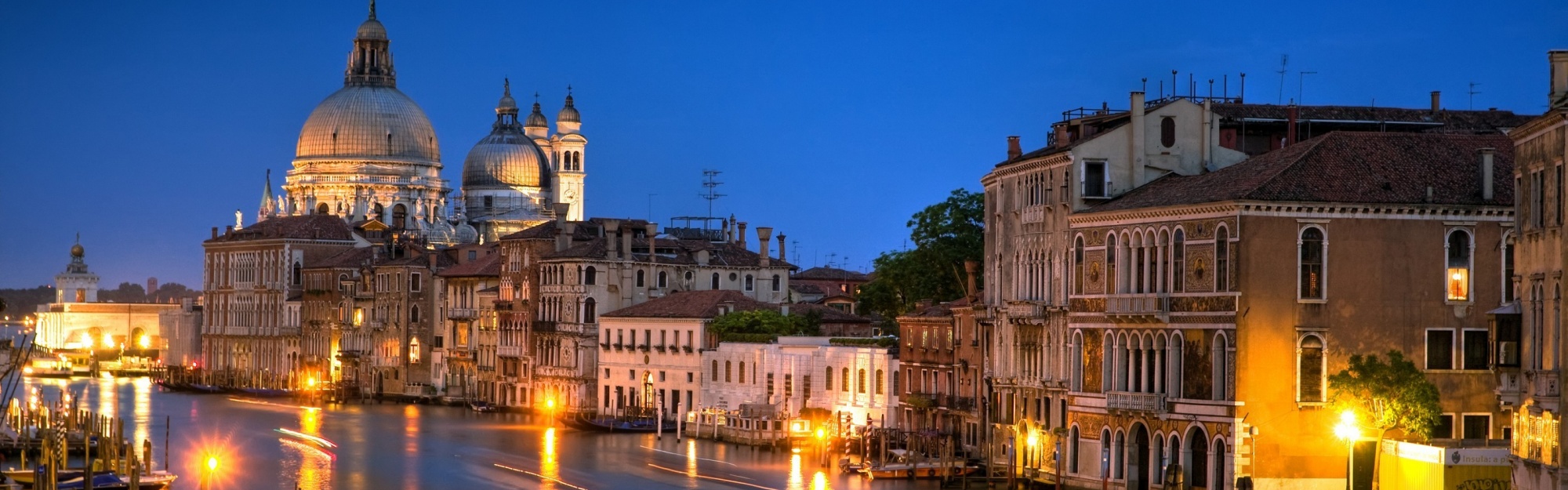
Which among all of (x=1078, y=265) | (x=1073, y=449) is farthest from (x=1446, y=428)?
(x=1078, y=265)

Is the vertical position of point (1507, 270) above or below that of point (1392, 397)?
above

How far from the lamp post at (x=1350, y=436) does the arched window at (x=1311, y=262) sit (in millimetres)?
1940

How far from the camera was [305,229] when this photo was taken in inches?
4129

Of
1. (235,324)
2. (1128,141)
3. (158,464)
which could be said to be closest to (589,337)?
(158,464)

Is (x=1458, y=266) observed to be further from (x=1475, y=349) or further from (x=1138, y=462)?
(x=1138, y=462)

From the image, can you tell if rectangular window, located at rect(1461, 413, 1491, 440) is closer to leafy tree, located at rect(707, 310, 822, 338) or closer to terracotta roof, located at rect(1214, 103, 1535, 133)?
terracotta roof, located at rect(1214, 103, 1535, 133)

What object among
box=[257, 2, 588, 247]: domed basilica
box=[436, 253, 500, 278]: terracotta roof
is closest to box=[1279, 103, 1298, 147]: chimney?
box=[436, 253, 500, 278]: terracotta roof

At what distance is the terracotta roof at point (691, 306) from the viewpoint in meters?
66.1

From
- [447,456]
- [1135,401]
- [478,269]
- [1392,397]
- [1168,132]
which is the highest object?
[1168,132]

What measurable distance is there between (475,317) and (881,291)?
64.1 feet

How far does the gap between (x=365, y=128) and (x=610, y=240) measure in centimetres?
5143

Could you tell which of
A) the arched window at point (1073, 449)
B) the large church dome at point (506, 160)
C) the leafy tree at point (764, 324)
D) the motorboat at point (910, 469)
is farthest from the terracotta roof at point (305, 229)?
the arched window at point (1073, 449)

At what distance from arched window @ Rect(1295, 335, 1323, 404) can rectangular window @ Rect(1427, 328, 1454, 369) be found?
166 cm

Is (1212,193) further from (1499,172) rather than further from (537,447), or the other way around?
(537,447)
